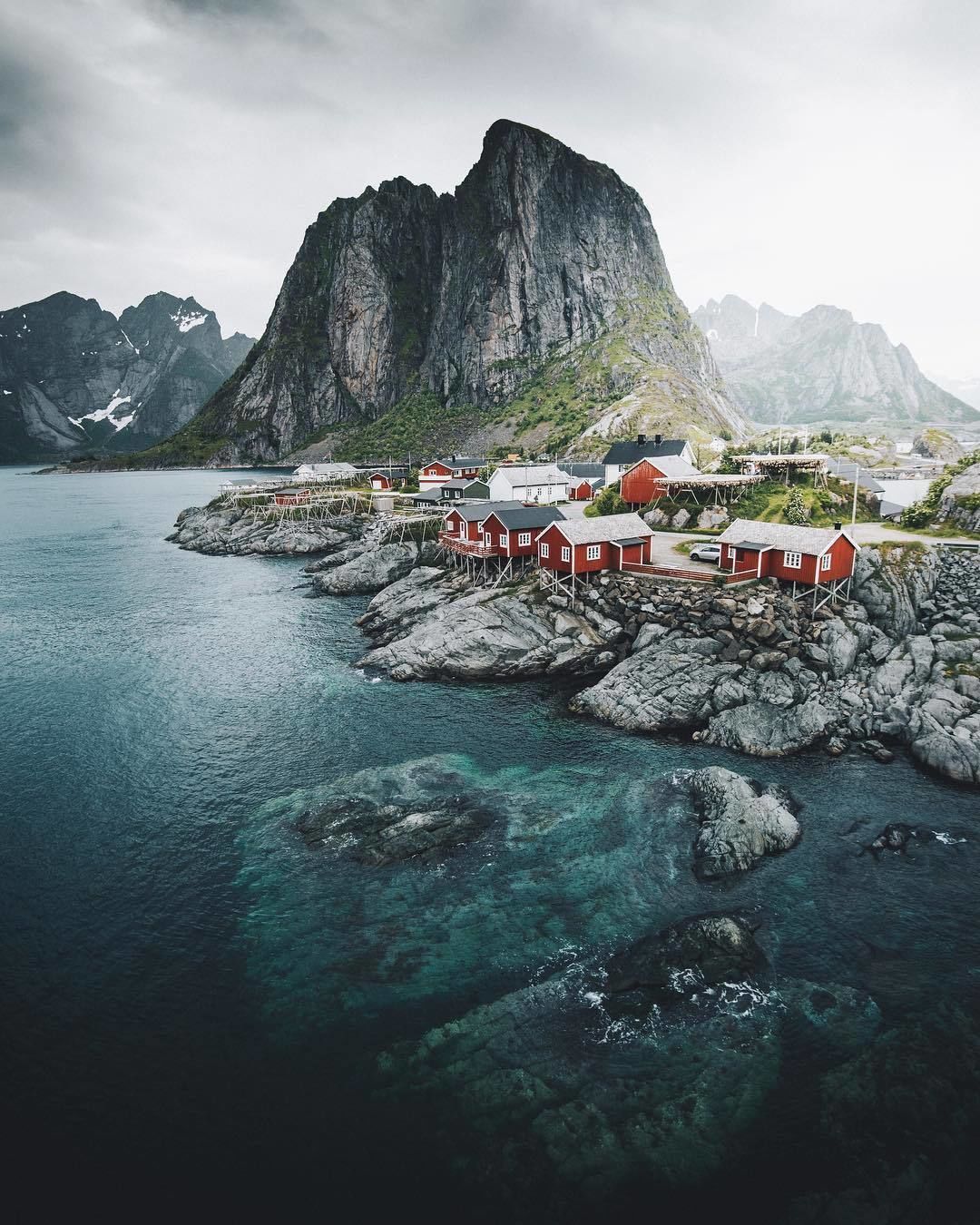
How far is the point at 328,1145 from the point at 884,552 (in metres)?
50.3

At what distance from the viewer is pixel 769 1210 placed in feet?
48.7

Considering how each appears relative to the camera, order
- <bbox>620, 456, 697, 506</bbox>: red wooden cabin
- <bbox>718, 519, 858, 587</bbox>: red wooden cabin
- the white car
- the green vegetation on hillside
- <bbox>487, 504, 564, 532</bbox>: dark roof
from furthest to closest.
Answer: <bbox>620, 456, 697, 506</bbox>: red wooden cabin < the green vegetation on hillside < <bbox>487, 504, 564, 532</bbox>: dark roof < the white car < <bbox>718, 519, 858, 587</bbox>: red wooden cabin

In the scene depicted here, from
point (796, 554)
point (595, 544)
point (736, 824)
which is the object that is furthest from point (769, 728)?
point (595, 544)

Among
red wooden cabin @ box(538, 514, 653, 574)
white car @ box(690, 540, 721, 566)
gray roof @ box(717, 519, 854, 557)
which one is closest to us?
gray roof @ box(717, 519, 854, 557)

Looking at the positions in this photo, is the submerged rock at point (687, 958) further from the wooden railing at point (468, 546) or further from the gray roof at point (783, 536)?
the wooden railing at point (468, 546)

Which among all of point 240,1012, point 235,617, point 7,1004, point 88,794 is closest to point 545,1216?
point 240,1012

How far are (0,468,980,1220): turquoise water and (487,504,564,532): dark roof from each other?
22980mm

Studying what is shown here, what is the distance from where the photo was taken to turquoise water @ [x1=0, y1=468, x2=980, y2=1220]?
1606cm

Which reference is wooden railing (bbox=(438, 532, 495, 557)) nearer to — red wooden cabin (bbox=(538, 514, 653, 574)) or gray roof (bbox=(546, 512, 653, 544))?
red wooden cabin (bbox=(538, 514, 653, 574))

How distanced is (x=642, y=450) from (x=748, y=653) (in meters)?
60.2

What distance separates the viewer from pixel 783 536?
154 feet

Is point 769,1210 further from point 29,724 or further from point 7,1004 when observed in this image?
point 29,724

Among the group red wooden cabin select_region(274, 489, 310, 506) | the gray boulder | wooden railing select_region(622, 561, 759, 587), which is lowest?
the gray boulder

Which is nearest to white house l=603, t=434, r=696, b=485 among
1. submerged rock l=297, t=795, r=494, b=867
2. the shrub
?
the shrub
